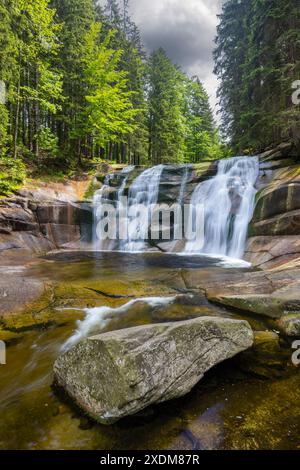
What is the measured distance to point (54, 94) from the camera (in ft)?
53.4

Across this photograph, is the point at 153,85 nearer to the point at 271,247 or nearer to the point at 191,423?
the point at 271,247

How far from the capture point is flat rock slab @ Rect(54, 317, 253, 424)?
2.49m

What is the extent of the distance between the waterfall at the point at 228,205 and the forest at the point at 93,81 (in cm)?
241

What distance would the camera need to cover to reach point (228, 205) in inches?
479

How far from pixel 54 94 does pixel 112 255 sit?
449 inches

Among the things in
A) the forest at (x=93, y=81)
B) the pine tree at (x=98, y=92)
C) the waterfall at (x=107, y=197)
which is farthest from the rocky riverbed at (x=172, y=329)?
the pine tree at (x=98, y=92)

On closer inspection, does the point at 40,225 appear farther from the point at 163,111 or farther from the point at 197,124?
the point at 197,124

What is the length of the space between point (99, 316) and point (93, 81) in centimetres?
1774

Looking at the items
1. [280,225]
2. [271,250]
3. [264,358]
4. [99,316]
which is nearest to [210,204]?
[280,225]

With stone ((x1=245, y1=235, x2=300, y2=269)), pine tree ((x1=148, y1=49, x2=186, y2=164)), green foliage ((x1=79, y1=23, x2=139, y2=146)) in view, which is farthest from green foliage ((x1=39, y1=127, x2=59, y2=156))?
pine tree ((x1=148, y1=49, x2=186, y2=164))

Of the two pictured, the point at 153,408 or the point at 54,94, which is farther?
the point at 54,94

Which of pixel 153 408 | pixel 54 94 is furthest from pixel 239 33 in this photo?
pixel 153 408

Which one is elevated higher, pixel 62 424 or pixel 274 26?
pixel 274 26

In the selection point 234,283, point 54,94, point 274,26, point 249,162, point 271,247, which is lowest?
point 234,283
